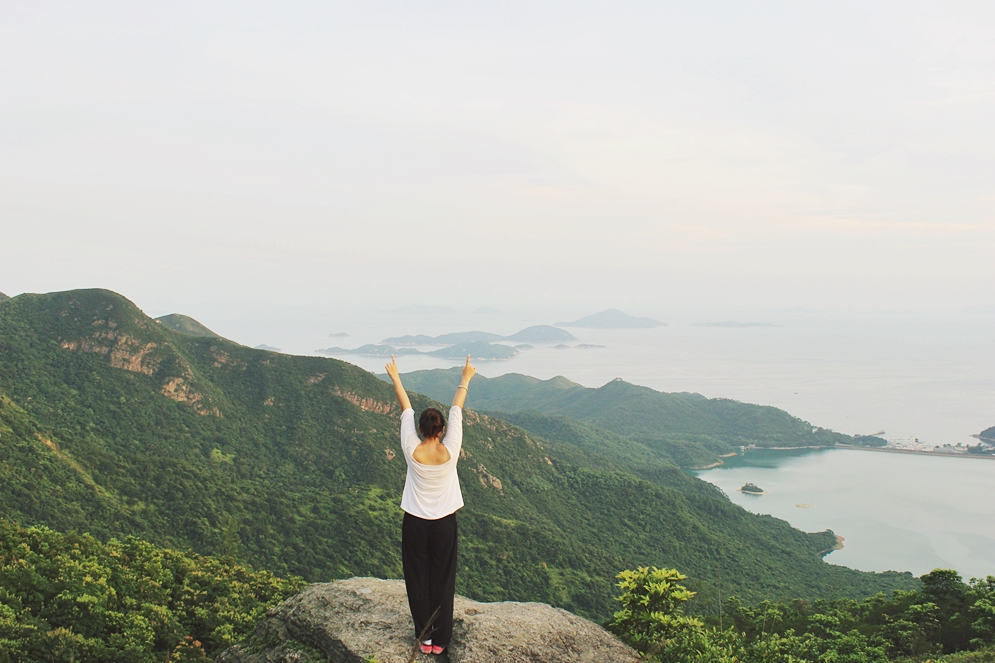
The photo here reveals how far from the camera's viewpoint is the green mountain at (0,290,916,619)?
34625 millimetres

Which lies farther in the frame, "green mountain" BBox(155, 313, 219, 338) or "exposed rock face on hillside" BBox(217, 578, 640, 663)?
"green mountain" BBox(155, 313, 219, 338)

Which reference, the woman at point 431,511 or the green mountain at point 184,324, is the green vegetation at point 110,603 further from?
the green mountain at point 184,324

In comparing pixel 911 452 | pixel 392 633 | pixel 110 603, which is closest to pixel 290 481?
pixel 110 603

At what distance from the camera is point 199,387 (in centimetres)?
5234

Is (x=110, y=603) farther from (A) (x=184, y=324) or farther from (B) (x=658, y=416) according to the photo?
(B) (x=658, y=416)

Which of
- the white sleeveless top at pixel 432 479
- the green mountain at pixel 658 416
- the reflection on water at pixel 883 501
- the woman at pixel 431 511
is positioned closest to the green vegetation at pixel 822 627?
the woman at pixel 431 511

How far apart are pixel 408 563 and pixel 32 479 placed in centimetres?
3525

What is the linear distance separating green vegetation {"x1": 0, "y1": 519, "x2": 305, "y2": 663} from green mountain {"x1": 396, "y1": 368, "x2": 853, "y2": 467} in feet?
308

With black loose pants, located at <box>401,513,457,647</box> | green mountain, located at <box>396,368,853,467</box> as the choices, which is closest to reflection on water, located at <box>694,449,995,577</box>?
green mountain, located at <box>396,368,853,467</box>

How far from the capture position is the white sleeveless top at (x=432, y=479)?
17.7 feet

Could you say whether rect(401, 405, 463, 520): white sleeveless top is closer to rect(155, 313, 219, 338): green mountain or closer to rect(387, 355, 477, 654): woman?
rect(387, 355, 477, 654): woman

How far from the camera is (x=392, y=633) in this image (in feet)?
21.4

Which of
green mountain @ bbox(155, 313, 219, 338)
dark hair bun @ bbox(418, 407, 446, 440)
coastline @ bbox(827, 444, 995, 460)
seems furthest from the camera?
coastline @ bbox(827, 444, 995, 460)

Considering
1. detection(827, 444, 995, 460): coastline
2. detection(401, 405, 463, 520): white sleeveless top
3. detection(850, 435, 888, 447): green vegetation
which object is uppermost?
detection(401, 405, 463, 520): white sleeveless top
